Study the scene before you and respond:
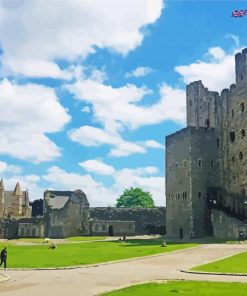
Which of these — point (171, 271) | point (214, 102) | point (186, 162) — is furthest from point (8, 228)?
point (171, 271)

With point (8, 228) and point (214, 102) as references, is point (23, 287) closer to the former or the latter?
point (214, 102)

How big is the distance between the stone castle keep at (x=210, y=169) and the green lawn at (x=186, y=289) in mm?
48498

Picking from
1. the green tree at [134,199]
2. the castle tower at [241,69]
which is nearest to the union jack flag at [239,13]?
the castle tower at [241,69]

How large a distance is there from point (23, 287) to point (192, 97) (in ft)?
236

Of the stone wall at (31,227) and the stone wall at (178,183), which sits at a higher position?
the stone wall at (178,183)

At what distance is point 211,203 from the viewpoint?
3017 inches

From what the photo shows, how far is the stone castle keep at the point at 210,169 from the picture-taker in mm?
75250

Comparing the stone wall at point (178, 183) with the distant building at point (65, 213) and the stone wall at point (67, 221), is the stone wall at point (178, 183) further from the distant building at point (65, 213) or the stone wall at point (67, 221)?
the distant building at point (65, 213)

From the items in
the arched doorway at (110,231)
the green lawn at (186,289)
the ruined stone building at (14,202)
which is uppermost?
the ruined stone building at (14,202)

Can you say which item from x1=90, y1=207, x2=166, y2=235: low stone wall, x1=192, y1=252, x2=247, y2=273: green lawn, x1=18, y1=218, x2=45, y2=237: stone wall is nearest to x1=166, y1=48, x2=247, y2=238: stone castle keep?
x1=90, y1=207, x2=166, y2=235: low stone wall

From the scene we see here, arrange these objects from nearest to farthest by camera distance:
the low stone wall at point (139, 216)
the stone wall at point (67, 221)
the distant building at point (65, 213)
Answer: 1. the stone wall at point (67, 221)
2. the distant building at point (65, 213)
3. the low stone wall at point (139, 216)

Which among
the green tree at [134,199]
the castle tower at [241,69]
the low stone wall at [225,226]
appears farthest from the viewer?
the green tree at [134,199]

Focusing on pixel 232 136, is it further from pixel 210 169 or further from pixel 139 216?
pixel 139 216

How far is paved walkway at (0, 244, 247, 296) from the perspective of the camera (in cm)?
2247
